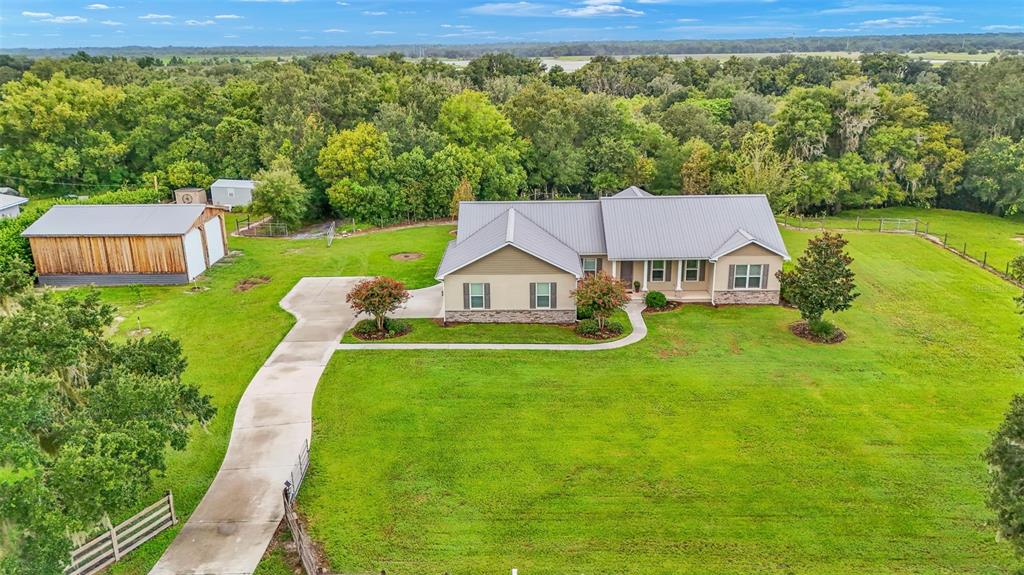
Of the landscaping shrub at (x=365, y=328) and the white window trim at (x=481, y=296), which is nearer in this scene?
the landscaping shrub at (x=365, y=328)

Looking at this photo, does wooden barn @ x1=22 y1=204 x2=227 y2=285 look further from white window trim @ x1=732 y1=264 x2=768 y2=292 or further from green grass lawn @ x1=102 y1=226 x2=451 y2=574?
white window trim @ x1=732 y1=264 x2=768 y2=292

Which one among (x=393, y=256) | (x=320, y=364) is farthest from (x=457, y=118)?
(x=320, y=364)

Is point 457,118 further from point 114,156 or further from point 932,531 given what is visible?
point 932,531

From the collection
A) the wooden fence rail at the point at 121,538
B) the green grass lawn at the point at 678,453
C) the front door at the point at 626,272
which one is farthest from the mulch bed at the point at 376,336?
the wooden fence rail at the point at 121,538

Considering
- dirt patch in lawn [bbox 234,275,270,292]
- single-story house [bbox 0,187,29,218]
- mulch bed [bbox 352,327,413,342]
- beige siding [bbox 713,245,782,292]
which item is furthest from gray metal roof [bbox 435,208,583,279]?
single-story house [bbox 0,187,29,218]

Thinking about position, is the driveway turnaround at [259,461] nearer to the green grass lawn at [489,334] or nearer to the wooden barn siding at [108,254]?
the green grass lawn at [489,334]

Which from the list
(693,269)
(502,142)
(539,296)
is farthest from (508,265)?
(502,142)
